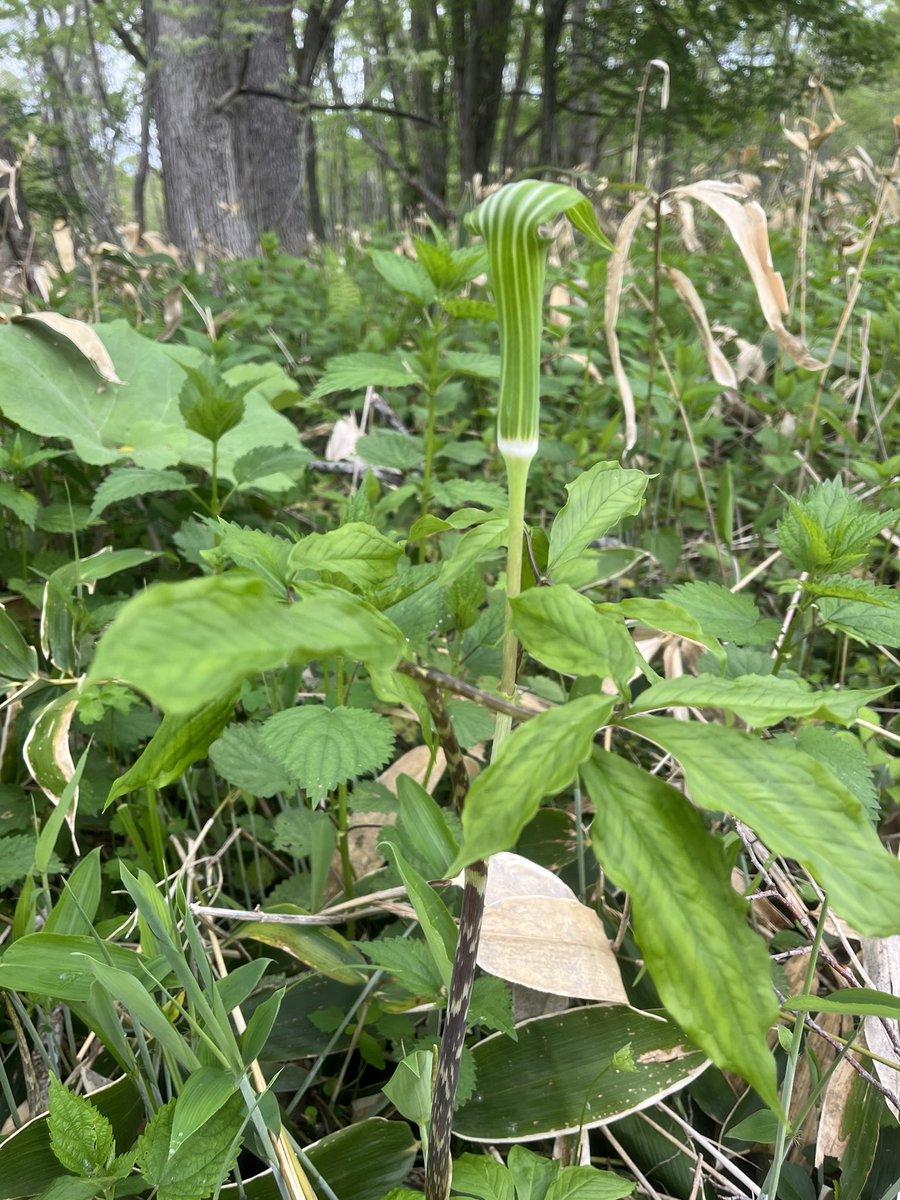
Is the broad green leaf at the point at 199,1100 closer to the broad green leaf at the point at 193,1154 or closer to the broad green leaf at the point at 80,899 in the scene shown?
the broad green leaf at the point at 193,1154

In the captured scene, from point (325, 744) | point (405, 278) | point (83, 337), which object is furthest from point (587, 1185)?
point (83, 337)

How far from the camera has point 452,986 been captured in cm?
53

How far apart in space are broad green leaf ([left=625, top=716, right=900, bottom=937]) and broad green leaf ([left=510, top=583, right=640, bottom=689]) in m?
0.05

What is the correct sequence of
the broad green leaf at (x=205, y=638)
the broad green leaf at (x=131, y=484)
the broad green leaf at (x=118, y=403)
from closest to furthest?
the broad green leaf at (x=205, y=638)
the broad green leaf at (x=131, y=484)
the broad green leaf at (x=118, y=403)

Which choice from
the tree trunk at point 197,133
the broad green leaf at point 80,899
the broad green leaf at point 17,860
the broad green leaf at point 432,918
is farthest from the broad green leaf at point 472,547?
the tree trunk at point 197,133

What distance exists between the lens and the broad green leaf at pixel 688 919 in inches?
13.6

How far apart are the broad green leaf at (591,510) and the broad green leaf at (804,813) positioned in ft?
0.53

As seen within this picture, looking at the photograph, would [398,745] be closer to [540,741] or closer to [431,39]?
[540,741]

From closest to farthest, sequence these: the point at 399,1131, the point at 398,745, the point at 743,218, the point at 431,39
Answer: the point at 399,1131, the point at 743,218, the point at 398,745, the point at 431,39

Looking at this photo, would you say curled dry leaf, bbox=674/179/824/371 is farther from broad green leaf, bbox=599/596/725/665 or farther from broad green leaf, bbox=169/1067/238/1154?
broad green leaf, bbox=169/1067/238/1154

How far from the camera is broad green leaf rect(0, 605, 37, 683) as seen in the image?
107cm

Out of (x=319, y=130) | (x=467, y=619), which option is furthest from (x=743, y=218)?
(x=319, y=130)

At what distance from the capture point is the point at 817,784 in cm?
37

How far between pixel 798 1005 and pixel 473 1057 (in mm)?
351
